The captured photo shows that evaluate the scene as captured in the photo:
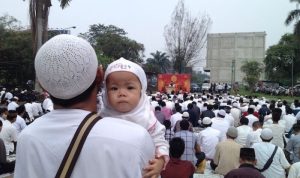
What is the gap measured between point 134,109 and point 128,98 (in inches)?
3.3

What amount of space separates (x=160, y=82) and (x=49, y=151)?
33640 millimetres

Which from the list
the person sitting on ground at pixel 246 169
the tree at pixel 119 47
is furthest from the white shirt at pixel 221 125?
the tree at pixel 119 47

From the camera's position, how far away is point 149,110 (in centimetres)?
231

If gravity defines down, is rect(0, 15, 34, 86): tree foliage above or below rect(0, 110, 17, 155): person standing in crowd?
above

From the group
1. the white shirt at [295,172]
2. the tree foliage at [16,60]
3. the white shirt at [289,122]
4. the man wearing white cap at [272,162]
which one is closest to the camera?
the white shirt at [295,172]

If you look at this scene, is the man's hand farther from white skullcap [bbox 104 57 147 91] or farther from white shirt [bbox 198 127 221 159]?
white shirt [bbox 198 127 221 159]

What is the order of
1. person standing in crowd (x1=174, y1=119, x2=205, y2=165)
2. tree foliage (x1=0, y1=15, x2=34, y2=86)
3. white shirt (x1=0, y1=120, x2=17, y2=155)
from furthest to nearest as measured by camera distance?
tree foliage (x1=0, y1=15, x2=34, y2=86)
white shirt (x1=0, y1=120, x2=17, y2=155)
person standing in crowd (x1=174, y1=119, x2=205, y2=165)

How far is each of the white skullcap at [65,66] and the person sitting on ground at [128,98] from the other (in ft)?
1.58

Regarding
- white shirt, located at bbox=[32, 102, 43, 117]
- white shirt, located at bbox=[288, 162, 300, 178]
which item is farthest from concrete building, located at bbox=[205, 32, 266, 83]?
white shirt, located at bbox=[288, 162, 300, 178]

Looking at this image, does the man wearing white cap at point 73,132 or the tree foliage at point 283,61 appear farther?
the tree foliage at point 283,61

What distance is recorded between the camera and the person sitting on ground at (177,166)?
5512 mm

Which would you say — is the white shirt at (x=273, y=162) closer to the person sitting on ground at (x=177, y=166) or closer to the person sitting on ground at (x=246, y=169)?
the person sitting on ground at (x=246, y=169)

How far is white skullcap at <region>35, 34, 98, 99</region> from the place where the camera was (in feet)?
5.27

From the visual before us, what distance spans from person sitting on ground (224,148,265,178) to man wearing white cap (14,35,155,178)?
337 cm
